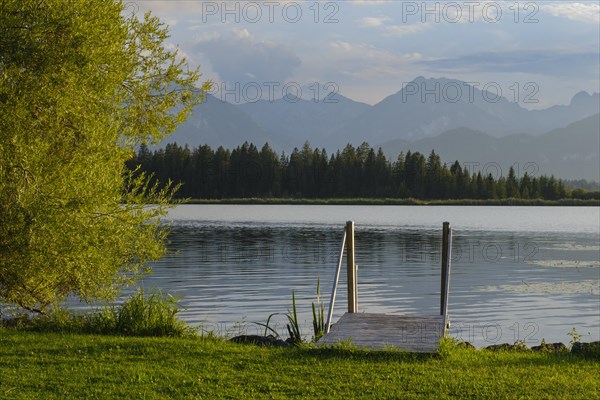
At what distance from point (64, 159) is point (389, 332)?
9046 mm

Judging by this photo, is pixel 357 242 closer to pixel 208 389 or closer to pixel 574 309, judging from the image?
pixel 574 309

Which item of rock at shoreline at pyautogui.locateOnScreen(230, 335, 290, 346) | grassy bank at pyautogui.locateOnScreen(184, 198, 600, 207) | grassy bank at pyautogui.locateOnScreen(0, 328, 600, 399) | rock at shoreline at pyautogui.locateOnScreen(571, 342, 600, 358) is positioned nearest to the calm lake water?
rock at shoreline at pyautogui.locateOnScreen(230, 335, 290, 346)

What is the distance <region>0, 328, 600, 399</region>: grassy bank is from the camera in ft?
44.7

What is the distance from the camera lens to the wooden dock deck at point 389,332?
1722cm

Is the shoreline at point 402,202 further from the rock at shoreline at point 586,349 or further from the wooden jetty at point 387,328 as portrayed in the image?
the rock at shoreline at point 586,349

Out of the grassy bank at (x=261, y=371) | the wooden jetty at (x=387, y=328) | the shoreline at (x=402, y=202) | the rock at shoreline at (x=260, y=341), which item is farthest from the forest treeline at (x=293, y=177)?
the grassy bank at (x=261, y=371)

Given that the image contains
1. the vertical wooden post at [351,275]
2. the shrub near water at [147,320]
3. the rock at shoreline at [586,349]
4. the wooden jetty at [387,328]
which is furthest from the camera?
the vertical wooden post at [351,275]

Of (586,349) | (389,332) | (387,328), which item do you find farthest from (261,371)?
(586,349)

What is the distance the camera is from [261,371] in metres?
15.2

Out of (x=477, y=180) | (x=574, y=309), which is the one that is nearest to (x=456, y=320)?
(x=574, y=309)

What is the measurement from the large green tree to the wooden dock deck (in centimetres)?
605

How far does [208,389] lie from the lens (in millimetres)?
13750

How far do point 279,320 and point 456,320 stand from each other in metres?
6.98

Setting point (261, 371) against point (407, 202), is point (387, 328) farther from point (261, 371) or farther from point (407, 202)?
point (407, 202)
